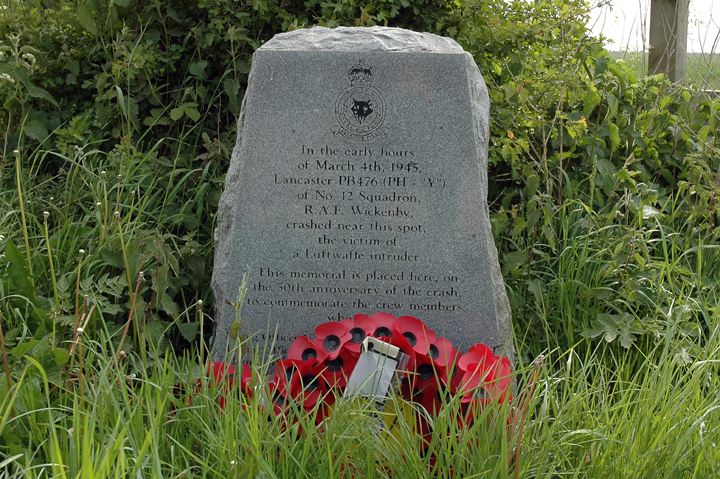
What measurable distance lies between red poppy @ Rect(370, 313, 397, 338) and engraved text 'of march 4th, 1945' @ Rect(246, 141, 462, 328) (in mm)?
238

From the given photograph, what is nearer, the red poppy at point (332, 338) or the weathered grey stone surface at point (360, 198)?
A: the red poppy at point (332, 338)

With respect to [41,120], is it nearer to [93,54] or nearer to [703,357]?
[93,54]

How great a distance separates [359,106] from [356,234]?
52 cm

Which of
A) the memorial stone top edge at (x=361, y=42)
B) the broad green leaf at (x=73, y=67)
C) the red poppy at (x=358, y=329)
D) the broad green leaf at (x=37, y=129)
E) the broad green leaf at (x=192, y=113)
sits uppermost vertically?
the memorial stone top edge at (x=361, y=42)

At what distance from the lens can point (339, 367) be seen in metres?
2.18

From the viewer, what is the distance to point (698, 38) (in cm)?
415

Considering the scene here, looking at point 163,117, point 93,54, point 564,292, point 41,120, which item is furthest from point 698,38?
point 41,120

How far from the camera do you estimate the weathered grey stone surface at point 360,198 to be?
254 cm

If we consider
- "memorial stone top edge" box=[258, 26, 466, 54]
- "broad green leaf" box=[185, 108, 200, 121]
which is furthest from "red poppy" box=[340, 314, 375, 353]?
"broad green leaf" box=[185, 108, 200, 121]

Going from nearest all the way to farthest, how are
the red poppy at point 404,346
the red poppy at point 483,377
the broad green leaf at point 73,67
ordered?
the red poppy at point 483,377, the red poppy at point 404,346, the broad green leaf at point 73,67

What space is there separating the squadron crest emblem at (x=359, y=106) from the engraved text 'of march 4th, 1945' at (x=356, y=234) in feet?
0.29

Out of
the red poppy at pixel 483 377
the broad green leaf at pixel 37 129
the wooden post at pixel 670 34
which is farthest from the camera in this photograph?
the wooden post at pixel 670 34

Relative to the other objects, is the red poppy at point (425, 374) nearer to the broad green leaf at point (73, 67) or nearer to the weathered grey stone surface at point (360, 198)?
the weathered grey stone surface at point (360, 198)

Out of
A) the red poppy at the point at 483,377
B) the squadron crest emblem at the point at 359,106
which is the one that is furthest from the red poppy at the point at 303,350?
the squadron crest emblem at the point at 359,106
